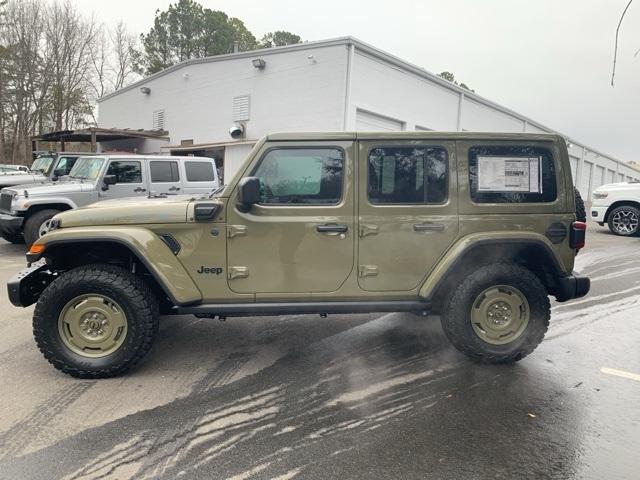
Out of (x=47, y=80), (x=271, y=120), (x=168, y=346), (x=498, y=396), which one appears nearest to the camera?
(x=498, y=396)

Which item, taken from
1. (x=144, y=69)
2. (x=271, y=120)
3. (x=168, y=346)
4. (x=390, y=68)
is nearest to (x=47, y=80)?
(x=144, y=69)

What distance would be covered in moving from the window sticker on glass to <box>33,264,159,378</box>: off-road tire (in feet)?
9.68

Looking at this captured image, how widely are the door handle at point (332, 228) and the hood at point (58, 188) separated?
662cm

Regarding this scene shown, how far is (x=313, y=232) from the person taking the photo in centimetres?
385

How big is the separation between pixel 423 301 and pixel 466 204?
889 mm

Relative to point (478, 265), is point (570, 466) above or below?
below

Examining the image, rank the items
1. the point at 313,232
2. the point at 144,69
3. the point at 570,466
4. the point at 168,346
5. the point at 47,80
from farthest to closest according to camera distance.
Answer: the point at 144,69 → the point at 47,80 → the point at 168,346 → the point at 313,232 → the point at 570,466

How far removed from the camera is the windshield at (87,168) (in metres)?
9.23

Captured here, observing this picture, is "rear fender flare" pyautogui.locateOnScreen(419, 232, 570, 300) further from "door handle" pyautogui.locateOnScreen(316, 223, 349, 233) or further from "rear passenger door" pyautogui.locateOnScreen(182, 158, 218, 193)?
"rear passenger door" pyautogui.locateOnScreen(182, 158, 218, 193)

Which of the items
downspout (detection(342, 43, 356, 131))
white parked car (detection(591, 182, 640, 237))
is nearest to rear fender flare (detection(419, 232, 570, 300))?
white parked car (detection(591, 182, 640, 237))

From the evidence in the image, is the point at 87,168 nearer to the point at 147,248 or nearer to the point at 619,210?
the point at 147,248

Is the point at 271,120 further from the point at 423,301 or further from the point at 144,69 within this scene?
the point at 144,69

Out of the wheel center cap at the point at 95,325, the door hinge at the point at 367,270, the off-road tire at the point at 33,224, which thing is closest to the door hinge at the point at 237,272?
the door hinge at the point at 367,270

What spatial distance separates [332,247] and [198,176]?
281 inches
